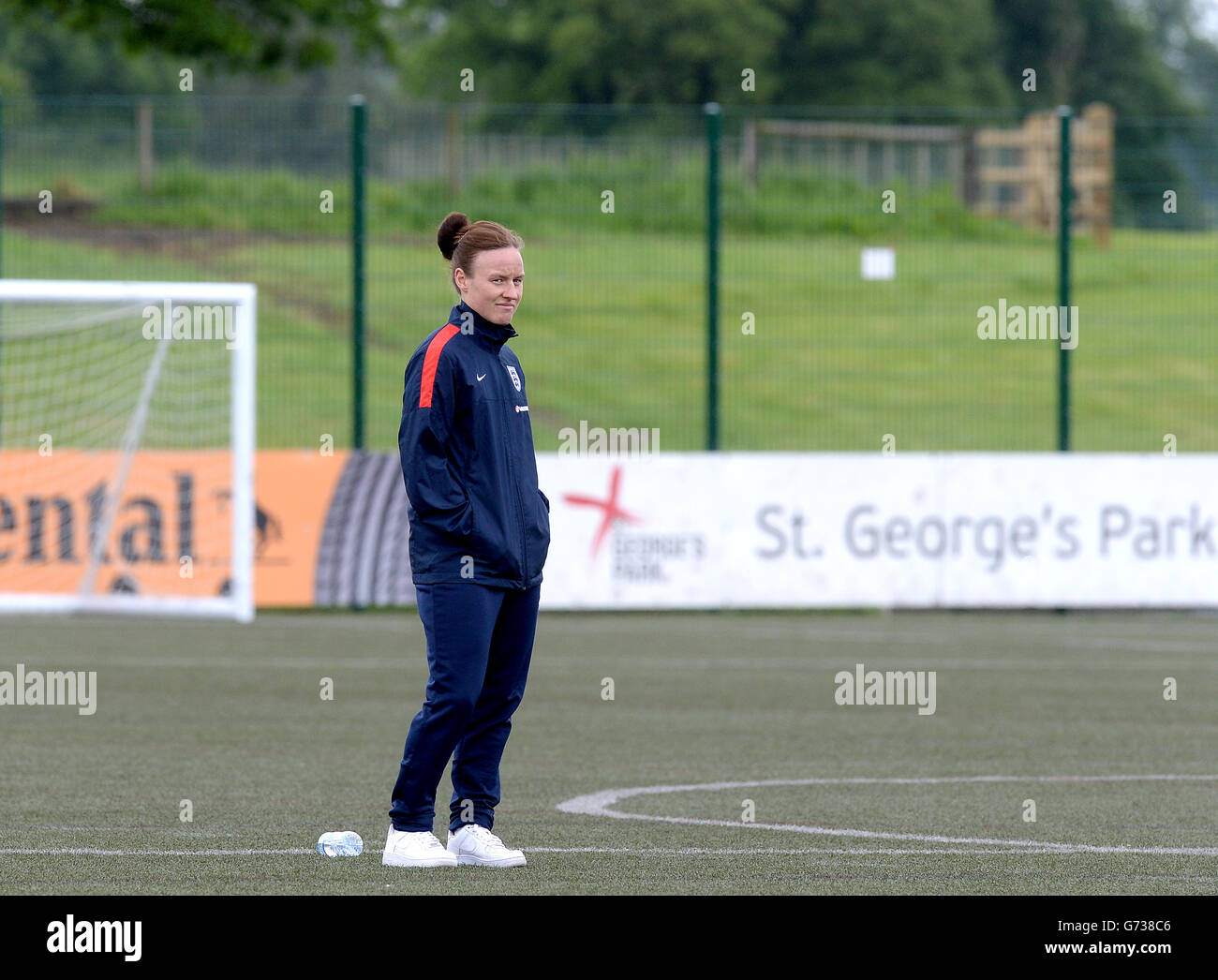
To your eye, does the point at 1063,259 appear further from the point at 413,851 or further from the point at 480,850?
the point at 413,851

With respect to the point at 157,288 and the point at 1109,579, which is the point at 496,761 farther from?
the point at 1109,579

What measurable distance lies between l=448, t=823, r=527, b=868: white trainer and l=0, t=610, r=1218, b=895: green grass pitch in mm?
96

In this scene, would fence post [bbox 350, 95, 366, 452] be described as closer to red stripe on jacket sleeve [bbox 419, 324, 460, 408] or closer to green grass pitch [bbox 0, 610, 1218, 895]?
green grass pitch [bbox 0, 610, 1218, 895]

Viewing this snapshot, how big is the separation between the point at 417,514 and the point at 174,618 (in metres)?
11.1

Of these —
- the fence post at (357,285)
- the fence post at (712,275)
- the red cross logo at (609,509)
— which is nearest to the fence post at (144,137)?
the fence post at (357,285)

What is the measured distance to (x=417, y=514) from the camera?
21.2 ft

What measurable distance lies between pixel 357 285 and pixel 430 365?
12.0 meters

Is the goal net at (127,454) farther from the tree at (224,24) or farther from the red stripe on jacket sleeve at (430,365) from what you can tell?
the red stripe on jacket sleeve at (430,365)

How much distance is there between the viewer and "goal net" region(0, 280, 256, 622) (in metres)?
14.9

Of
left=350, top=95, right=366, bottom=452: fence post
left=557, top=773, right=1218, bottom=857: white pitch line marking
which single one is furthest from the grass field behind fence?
left=557, top=773, right=1218, bottom=857: white pitch line marking

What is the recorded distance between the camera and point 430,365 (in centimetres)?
641

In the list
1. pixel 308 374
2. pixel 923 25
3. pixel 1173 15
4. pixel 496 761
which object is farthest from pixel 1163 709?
pixel 1173 15

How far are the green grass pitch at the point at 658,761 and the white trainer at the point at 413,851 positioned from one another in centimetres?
9

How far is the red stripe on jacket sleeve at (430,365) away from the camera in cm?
639
